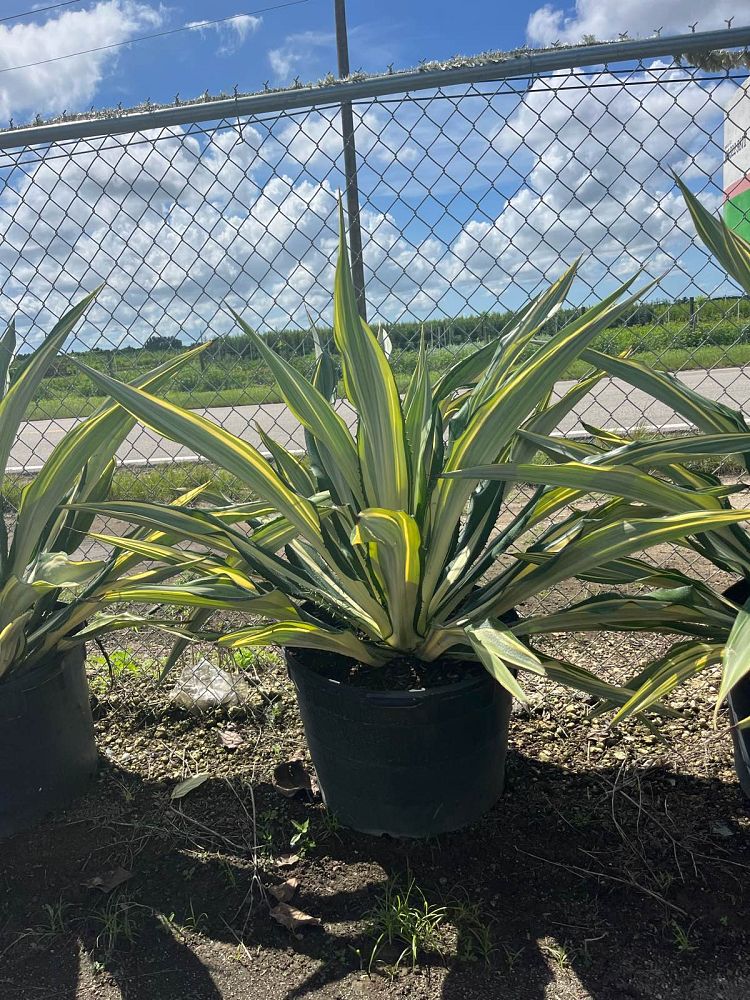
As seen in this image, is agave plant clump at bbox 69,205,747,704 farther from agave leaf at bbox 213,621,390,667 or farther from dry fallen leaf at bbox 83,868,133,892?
dry fallen leaf at bbox 83,868,133,892

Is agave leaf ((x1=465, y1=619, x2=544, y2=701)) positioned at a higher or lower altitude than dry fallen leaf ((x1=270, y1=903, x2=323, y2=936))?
higher

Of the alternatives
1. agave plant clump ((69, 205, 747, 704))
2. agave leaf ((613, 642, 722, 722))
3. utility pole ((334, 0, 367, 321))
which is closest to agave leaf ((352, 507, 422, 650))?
agave plant clump ((69, 205, 747, 704))

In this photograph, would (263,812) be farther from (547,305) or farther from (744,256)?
(744,256)

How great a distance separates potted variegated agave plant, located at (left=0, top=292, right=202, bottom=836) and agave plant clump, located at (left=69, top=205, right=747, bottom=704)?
19 cm

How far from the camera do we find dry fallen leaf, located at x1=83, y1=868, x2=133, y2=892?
163 cm

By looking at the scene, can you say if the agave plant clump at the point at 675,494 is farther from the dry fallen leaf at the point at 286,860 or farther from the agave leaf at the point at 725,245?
the dry fallen leaf at the point at 286,860

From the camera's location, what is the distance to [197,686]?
7.70ft

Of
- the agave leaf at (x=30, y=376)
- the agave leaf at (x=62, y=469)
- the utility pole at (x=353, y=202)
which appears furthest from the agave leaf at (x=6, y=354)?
the utility pole at (x=353, y=202)

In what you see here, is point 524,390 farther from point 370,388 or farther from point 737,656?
point 737,656

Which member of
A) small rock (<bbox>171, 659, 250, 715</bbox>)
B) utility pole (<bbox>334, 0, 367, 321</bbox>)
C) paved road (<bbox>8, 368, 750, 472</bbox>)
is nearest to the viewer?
utility pole (<bbox>334, 0, 367, 321</bbox>)

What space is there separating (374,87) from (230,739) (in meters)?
1.79

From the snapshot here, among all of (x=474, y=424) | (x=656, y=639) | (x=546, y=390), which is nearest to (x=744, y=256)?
(x=546, y=390)

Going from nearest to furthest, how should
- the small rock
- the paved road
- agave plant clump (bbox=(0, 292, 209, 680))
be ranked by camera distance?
1. agave plant clump (bbox=(0, 292, 209, 680))
2. the small rock
3. the paved road

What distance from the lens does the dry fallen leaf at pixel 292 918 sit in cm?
149
